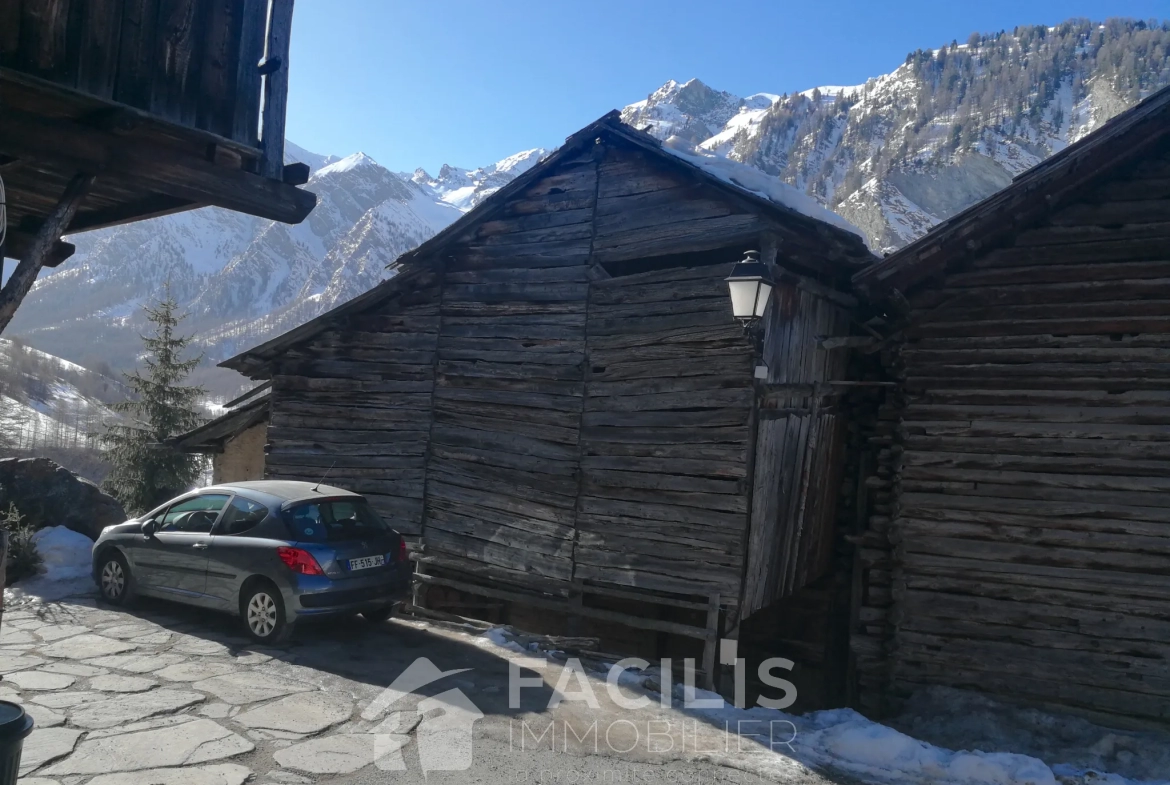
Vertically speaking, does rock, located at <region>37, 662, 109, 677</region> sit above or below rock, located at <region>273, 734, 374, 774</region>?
below

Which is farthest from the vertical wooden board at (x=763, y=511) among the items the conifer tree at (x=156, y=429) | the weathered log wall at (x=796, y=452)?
the conifer tree at (x=156, y=429)

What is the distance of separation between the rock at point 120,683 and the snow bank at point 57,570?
367 cm

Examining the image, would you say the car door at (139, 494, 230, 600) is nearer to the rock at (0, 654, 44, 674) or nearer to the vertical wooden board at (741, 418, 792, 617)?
the rock at (0, 654, 44, 674)

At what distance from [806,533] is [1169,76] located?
4635 inches

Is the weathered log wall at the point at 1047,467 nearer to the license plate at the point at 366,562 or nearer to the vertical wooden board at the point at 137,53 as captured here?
the license plate at the point at 366,562

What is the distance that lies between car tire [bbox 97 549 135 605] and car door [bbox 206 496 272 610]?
1.60 metres

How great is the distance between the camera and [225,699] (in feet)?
22.2

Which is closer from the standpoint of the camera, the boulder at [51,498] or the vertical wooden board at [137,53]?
the vertical wooden board at [137,53]

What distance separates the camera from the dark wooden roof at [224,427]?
15.0 meters

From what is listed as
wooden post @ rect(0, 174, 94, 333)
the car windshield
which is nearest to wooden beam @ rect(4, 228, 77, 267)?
→ wooden post @ rect(0, 174, 94, 333)

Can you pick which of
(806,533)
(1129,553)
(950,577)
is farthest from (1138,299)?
(806,533)

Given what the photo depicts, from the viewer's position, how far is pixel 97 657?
7770 mm

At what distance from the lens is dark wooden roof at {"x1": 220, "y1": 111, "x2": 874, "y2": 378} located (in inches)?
349

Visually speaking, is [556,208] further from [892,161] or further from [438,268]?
[892,161]
